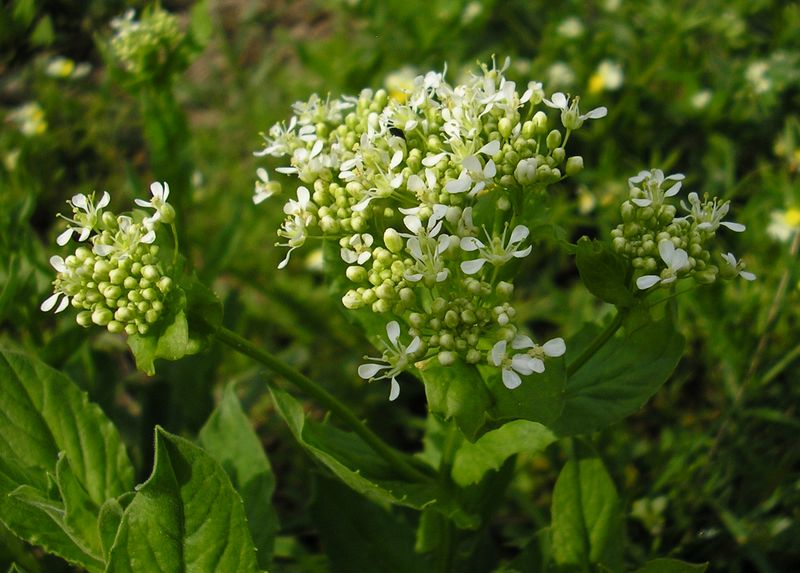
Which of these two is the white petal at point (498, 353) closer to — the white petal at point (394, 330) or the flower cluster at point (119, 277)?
the white petal at point (394, 330)

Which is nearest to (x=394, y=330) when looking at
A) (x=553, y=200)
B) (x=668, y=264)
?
(x=668, y=264)

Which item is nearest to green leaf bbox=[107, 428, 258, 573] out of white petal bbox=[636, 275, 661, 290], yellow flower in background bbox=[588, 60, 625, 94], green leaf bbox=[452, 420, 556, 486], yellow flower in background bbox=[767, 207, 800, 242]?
green leaf bbox=[452, 420, 556, 486]

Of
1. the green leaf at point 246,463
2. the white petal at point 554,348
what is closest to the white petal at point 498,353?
the white petal at point 554,348

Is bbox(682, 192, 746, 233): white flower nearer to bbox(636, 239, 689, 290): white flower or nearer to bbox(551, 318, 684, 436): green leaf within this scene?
bbox(636, 239, 689, 290): white flower

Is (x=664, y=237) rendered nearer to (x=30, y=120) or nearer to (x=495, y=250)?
(x=495, y=250)

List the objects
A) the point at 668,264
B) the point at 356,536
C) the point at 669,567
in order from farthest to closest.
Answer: the point at 356,536 < the point at 669,567 < the point at 668,264
